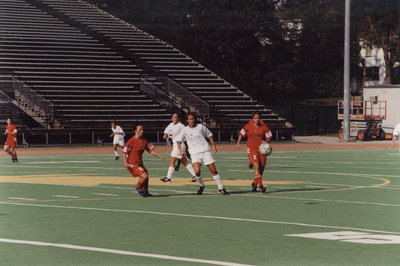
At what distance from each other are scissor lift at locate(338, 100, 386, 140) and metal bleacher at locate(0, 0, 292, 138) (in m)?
4.60

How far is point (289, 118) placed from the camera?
66188 mm

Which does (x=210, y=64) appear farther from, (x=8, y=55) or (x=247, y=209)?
(x=247, y=209)

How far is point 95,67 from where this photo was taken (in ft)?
190

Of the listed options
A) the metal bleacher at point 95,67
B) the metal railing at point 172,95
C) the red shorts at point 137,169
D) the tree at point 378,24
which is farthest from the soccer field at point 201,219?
the tree at point 378,24

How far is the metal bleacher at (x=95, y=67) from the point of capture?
173 ft

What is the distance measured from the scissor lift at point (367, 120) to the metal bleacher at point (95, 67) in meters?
4.60

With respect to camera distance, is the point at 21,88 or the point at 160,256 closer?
the point at 160,256

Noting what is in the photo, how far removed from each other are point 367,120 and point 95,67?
59.1 ft

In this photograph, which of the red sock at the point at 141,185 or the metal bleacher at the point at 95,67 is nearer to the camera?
the red sock at the point at 141,185

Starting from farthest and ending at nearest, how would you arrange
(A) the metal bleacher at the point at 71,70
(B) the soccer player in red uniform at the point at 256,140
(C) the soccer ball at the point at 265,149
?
(A) the metal bleacher at the point at 71,70 < (B) the soccer player in red uniform at the point at 256,140 < (C) the soccer ball at the point at 265,149

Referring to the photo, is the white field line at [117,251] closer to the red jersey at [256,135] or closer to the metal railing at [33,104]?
the red jersey at [256,135]

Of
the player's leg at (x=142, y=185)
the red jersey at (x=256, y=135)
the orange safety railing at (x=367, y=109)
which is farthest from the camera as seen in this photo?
the orange safety railing at (x=367, y=109)

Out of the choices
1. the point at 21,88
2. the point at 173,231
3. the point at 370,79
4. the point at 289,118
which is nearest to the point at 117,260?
the point at 173,231

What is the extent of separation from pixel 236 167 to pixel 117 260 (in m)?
20.0
